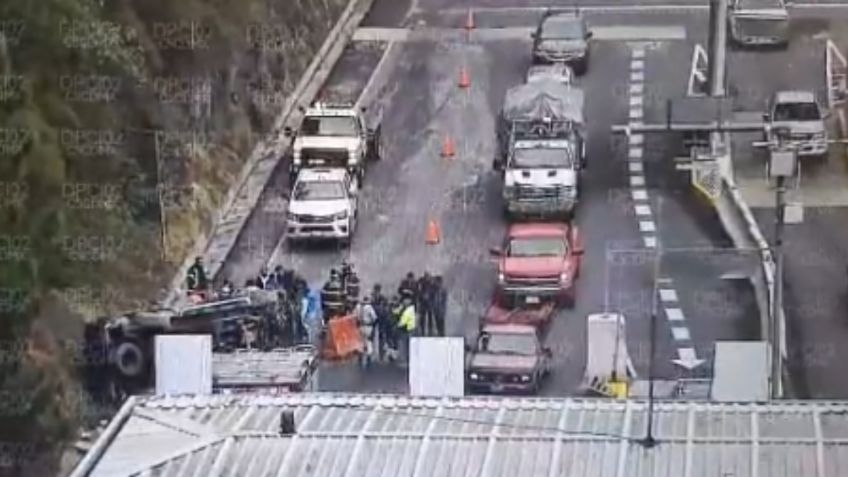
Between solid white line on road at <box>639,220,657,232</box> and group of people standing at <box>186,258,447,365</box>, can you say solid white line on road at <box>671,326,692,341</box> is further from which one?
solid white line on road at <box>639,220,657,232</box>

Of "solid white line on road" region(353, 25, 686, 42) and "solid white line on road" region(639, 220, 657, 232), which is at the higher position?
"solid white line on road" region(353, 25, 686, 42)

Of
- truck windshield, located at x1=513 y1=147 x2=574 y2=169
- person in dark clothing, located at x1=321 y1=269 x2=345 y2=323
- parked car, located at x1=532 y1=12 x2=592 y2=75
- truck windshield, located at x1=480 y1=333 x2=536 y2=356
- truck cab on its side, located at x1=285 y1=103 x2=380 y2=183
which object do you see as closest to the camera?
truck windshield, located at x1=480 y1=333 x2=536 y2=356

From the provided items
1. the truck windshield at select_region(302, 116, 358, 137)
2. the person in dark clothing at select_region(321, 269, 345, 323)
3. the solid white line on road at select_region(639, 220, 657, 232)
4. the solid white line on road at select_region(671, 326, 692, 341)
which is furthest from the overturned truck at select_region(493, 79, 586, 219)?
the person in dark clothing at select_region(321, 269, 345, 323)

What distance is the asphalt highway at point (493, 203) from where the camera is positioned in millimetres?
28312

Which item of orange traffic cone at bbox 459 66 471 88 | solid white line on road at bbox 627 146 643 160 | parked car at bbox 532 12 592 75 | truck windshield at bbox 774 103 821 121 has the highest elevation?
parked car at bbox 532 12 592 75

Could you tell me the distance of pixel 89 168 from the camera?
1121 inches

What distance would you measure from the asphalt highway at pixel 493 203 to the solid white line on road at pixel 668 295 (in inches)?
4.9

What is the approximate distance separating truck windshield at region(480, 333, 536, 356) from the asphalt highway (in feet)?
1.85

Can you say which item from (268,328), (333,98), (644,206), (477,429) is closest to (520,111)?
(644,206)

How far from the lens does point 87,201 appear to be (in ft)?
92.0

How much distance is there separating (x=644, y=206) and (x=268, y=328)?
310 inches

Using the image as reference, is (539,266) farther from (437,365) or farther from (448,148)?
(437,365)

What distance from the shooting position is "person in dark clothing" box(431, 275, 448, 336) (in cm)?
2800

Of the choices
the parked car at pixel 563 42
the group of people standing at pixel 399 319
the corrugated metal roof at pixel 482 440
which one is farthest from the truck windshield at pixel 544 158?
the corrugated metal roof at pixel 482 440
